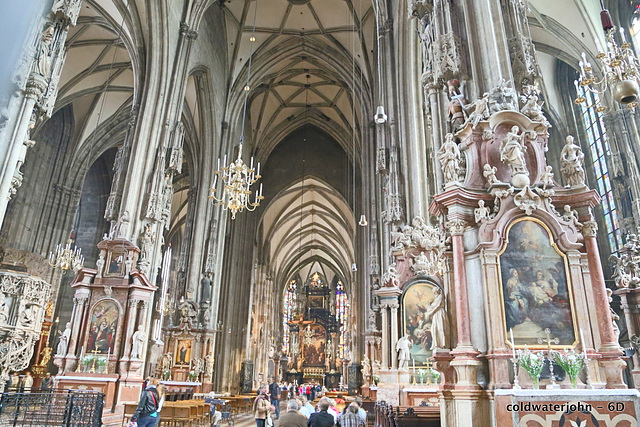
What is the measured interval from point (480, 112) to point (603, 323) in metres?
3.29

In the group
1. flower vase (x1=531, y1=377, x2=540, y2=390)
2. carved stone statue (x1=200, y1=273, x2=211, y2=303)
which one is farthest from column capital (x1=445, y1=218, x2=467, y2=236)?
carved stone statue (x1=200, y1=273, x2=211, y2=303)

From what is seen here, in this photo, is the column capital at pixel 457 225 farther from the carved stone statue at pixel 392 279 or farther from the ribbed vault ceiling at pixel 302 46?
the ribbed vault ceiling at pixel 302 46

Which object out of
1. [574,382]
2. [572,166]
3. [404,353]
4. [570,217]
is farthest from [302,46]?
[574,382]

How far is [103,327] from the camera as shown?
12.7 meters

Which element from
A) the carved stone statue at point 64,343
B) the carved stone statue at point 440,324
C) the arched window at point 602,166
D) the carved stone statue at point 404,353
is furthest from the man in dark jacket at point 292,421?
the arched window at point 602,166

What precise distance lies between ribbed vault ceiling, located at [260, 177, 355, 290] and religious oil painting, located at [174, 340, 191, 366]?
45.7 ft

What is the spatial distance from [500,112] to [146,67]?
13.1 metres

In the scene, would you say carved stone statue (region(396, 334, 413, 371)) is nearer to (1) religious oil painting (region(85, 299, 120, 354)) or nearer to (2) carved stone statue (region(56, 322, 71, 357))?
(1) religious oil painting (region(85, 299, 120, 354))

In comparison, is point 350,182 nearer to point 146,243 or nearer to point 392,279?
point 392,279

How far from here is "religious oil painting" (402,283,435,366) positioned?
11.6 m

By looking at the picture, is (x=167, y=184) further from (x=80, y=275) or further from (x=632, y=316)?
(x=632, y=316)

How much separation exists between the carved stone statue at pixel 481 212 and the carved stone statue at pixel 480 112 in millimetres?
1255

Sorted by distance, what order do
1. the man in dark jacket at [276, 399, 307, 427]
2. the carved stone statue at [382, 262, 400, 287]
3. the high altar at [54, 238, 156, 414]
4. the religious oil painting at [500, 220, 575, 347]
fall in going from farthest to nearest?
1. the carved stone statue at [382, 262, 400, 287]
2. the high altar at [54, 238, 156, 414]
3. the religious oil painting at [500, 220, 575, 347]
4. the man in dark jacket at [276, 399, 307, 427]

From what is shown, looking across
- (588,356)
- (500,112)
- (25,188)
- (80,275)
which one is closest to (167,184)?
(80,275)
